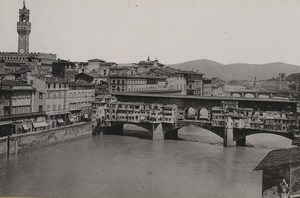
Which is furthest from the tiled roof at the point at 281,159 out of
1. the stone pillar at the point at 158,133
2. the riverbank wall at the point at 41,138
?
the stone pillar at the point at 158,133

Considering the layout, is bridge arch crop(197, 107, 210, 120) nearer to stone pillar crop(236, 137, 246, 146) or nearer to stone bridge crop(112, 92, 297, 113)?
stone bridge crop(112, 92, 297, 113)

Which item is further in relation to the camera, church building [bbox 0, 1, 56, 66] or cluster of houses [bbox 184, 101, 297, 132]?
church building [bbox 0, 1, 56, 66]

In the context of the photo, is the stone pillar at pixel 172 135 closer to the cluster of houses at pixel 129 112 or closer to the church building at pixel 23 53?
the cluster of houses at pixel 129 112

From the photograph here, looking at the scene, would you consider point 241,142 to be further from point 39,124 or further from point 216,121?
point 39,124

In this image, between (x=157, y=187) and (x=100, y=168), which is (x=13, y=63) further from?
(x=157, y=187)

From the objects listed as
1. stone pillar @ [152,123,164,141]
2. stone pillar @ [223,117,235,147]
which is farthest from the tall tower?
stone pillar @ [223,117,235,147]

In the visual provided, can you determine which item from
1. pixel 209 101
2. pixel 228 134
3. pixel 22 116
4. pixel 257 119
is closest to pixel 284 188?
pixel 228 134

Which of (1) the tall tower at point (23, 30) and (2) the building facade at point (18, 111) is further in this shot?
(1) the tall tower at point (23, 30)
